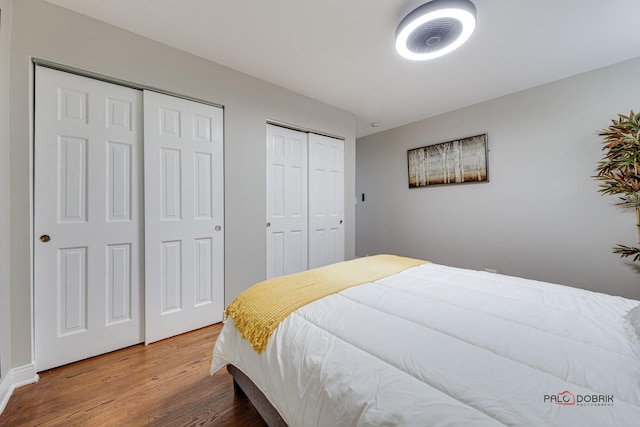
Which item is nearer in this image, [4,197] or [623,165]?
[4,197]

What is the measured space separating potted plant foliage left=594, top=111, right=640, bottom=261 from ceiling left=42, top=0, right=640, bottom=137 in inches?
26.2

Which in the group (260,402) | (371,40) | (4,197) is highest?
(371,40)

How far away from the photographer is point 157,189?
6.37 ft

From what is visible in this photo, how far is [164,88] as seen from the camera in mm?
1957

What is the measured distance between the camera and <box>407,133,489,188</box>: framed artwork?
299 centimetres

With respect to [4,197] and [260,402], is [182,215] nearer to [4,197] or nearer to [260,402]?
[4,197]

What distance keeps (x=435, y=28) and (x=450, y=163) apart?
2.01m

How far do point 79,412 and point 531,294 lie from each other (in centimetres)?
252

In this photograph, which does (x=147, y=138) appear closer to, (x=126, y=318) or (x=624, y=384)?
(x=126, y=318)

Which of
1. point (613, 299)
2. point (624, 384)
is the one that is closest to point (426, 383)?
point (624, 384)

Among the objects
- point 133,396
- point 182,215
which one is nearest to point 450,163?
point 182,215

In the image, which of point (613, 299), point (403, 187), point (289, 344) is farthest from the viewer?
point (403, 187)

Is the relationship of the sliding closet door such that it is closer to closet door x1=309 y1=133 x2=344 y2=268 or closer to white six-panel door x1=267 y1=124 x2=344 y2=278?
white six-panel door x1=267 y1=124 x2=344 y2=278

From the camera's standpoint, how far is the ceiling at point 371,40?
5.21 feet
